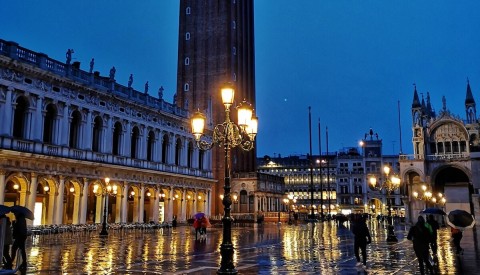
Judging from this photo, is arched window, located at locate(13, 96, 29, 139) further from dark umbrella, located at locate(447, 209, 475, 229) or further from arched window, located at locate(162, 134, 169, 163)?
dark umbrella, located at locate(447, 209, 475, 229)

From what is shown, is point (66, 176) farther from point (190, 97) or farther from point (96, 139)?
point (190, 97)

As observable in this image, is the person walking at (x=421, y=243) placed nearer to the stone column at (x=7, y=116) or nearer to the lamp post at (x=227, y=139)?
the lamp post at (x=227, y=139)

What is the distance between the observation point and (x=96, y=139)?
36.6 m

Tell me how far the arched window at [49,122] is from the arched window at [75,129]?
1884 millimetres

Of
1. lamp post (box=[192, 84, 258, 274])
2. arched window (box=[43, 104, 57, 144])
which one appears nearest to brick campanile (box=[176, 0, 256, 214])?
arched window (box=[43, 104, 57, 144])

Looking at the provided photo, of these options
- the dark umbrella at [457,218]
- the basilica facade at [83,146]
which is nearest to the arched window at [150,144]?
the basilica facade at [83,146]

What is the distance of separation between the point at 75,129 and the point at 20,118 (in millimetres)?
4949

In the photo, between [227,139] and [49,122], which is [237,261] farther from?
[49,122]

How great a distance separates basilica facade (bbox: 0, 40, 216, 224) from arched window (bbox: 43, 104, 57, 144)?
7 centimetres

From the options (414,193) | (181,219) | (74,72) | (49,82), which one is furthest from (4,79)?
(414,193)

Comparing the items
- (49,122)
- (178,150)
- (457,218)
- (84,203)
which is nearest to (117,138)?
(84,203)

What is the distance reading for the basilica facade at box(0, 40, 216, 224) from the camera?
2872 cm

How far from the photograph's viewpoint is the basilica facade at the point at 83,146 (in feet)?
94.2

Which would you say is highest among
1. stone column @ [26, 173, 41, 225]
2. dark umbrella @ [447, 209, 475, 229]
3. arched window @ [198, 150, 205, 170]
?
arched window @ [198, 150, 205, 170]
